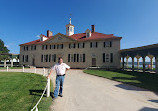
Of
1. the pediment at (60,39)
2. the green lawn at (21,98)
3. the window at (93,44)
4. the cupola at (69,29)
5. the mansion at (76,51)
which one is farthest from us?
the cupola at (69,29)

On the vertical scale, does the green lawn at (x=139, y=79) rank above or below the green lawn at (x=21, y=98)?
below

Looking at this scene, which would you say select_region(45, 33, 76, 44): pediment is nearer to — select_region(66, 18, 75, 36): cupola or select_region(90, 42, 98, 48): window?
select_region(66, 18, 75, 36): cupola

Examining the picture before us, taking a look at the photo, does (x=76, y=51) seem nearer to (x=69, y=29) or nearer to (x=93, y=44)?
(x=93, y=44)

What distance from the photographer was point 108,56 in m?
20.2

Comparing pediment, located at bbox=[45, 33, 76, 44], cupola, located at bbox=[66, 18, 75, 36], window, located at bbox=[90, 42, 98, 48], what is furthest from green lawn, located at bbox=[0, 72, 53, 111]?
cupola, located at bbox=[66, 18, 75, 36]

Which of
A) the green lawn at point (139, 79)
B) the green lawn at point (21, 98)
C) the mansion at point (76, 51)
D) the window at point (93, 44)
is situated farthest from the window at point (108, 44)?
the green lawn at point (21, 98)

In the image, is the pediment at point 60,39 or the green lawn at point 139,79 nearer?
the green lawn at point 139,79

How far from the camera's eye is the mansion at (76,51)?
20050 mm

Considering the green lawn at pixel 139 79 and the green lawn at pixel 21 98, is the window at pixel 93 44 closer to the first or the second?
the green lawn at pixel 139 79

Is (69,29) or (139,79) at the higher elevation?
(69,29)

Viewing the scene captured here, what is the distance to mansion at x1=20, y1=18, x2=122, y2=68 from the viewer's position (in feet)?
65.8

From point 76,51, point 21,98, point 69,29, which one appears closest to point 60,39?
point 69,29

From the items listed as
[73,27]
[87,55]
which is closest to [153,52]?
[87,55]

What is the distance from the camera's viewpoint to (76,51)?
74.0 feet
